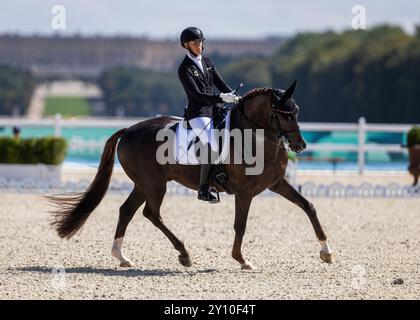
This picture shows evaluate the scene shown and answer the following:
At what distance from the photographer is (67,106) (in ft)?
383

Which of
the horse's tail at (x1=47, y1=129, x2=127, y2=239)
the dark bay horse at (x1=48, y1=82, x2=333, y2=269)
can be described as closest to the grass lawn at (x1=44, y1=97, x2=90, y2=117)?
the horse's tail at (x1=47, y1=129, x2=127, y2=239)

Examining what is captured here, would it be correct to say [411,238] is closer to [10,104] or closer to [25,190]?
[25,190]

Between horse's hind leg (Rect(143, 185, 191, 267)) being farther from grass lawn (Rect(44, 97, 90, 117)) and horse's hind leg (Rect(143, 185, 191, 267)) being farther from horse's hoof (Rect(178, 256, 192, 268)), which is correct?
grass lawn (Rect(44, 97, 90, 117))

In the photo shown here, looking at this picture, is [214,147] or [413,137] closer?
[214,147]

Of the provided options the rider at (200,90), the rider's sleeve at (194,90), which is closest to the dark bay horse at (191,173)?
the rider at (200,90)

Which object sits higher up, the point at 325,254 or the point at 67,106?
the point at 325,254

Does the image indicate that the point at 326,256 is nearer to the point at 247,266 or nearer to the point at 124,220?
the point at 247,266

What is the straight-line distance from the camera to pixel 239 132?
9.48m

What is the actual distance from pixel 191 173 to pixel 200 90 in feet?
2.59

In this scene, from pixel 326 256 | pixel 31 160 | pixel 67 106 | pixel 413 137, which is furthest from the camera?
pixel 67 106

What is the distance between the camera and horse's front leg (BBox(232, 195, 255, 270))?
945cm

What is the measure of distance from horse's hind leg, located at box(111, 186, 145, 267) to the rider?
0.74 metres

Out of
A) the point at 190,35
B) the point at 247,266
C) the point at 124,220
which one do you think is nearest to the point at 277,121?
the point at 190,35

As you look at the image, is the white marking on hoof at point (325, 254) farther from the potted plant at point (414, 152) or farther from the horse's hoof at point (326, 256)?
the potted plant at point (414, 152)
